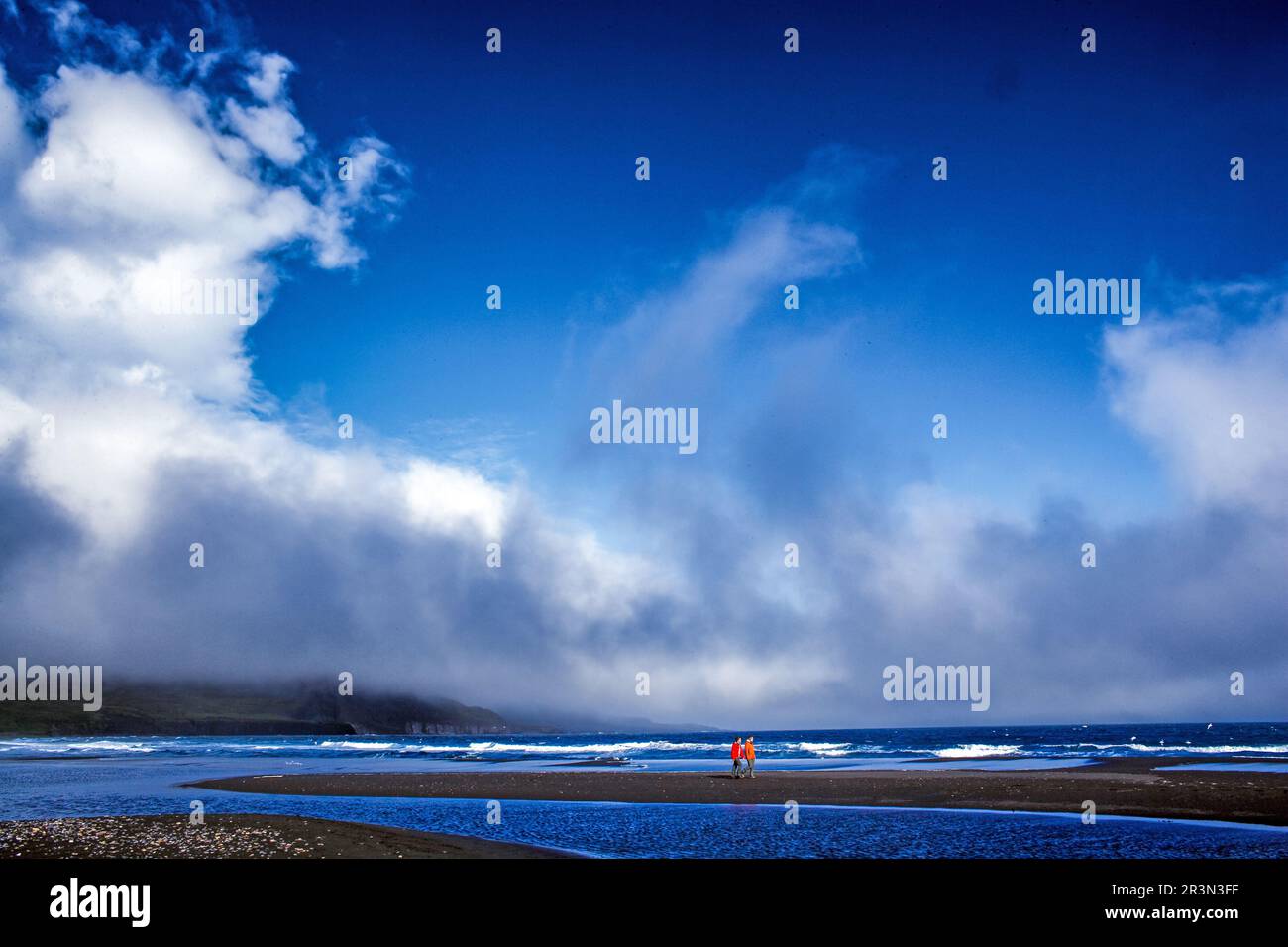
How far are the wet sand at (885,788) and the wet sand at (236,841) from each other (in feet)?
40.2

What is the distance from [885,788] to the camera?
127 ft

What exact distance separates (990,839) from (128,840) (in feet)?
77.2

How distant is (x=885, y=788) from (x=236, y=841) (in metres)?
28.0

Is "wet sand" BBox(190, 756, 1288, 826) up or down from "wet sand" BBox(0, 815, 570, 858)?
down

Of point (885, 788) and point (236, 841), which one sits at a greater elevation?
point (236, 841)

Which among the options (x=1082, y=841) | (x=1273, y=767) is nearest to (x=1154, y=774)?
(x=1273, y=767)

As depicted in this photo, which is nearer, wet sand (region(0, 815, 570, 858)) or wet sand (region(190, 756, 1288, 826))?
wet sand (region(0, 815, 570, 858))

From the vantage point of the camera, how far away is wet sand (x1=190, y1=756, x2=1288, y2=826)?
101ft

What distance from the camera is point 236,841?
22.3 meters

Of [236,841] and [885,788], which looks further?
[885,788]

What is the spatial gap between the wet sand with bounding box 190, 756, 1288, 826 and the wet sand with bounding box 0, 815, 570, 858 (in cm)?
1226
